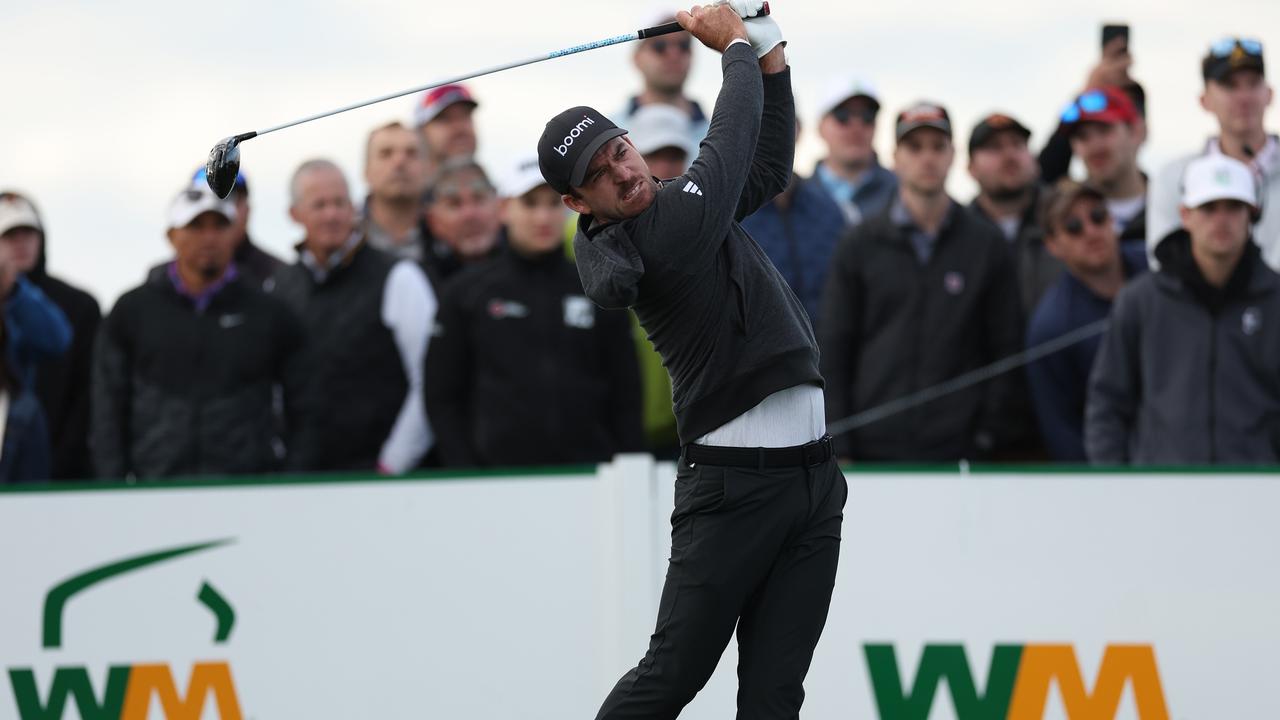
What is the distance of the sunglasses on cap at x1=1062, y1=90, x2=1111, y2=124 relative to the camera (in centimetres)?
834

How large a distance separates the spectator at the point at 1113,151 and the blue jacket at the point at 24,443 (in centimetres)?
480

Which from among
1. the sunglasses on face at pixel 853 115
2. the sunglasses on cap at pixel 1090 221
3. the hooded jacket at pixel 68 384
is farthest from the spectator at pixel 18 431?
the sunglasses on cap at pixel 1090 221

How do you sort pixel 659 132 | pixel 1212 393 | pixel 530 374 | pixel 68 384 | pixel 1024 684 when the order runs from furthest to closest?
1. pixel 68 384
2. pixel 659 132
3. pixel 530 374
4. pixel 1212 393
5. pixel 1024 684

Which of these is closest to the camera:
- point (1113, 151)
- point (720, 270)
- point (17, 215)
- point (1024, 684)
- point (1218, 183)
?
point (720, 270)

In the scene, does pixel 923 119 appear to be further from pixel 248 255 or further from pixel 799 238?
pixel 248 255

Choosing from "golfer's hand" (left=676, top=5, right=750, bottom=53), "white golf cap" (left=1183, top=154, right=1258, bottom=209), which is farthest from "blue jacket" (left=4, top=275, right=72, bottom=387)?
"white golf cap" (left=1183, top=154, right=1258, bottom=209)

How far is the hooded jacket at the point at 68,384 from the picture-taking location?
8.75 metres

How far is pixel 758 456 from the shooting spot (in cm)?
A: 462

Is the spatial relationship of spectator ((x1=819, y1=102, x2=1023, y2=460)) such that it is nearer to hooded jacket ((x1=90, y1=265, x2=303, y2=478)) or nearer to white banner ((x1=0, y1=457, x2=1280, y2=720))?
white banner ((x1=0, y1=457, x2=1280, y2=720))

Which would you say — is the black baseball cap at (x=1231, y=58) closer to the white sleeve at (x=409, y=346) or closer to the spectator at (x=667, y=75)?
the spectator at (x=667, y=75)

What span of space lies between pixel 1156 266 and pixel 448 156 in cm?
368

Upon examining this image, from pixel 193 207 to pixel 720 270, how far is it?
4040 mm

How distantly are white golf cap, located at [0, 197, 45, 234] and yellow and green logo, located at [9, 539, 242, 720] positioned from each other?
3117mm

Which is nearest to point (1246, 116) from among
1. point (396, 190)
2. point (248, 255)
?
point (396, 190)
